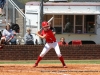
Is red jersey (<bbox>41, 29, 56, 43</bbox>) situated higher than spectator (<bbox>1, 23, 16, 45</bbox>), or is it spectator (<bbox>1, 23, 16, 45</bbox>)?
red jersey (<bbox>41, 29, 56, 43</bbox>)

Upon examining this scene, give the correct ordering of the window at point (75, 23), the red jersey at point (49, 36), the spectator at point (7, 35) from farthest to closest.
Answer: the window at point (75, 23), the spectator at point (7, 35), the red jersey at point (49, 36)

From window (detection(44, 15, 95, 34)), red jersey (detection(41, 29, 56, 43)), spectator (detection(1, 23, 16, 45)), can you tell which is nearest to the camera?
red jersey (detection(41, 29, 56, 43))

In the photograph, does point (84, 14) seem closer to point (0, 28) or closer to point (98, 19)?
point (98, 19)

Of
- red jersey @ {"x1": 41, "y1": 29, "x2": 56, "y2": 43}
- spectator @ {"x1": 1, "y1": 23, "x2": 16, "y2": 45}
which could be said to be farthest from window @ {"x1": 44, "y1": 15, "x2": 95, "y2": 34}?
red jersey @ {"x1": 41, "y1": 29, "x2": 56, "y2": 43}

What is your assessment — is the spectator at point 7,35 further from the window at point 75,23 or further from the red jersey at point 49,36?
the red jersey at point 49,36

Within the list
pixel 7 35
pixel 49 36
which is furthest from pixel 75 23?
pixel 49 36

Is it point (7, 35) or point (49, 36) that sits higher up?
point (49, 36)

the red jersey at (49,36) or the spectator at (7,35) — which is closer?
the red jersey at (49,36)

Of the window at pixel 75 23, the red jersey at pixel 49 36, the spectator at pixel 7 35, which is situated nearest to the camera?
the red jersey at pixel 49 36

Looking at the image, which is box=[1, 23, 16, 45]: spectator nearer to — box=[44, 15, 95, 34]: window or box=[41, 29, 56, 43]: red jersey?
box=[44, 15, 95, 34]: window

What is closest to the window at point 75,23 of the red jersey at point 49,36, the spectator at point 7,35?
the spectator at point 7,35

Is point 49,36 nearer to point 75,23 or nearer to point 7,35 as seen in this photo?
point 7,35

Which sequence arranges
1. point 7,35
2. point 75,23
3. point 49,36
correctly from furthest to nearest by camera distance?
point 75,23
point 7,35
point 49,36

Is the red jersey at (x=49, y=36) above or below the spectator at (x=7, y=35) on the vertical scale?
above
